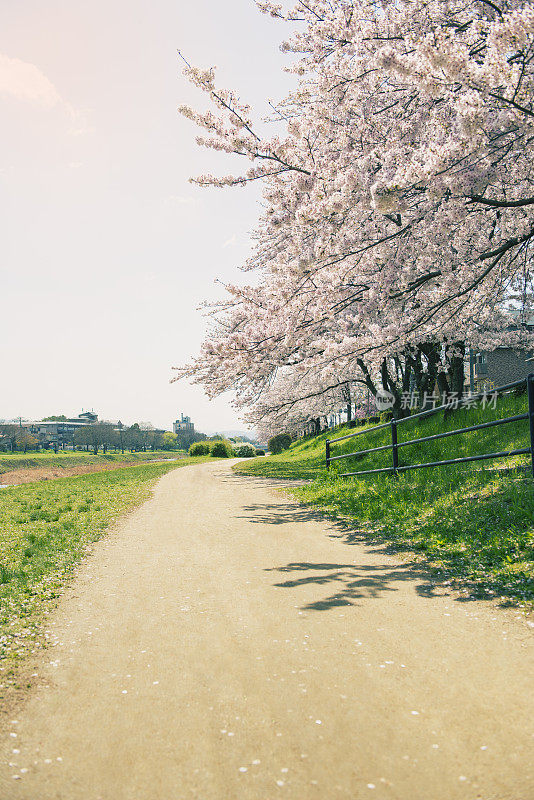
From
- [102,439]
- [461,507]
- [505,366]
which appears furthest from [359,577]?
[102,439]

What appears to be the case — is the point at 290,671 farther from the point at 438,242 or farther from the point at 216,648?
the point at 438,242

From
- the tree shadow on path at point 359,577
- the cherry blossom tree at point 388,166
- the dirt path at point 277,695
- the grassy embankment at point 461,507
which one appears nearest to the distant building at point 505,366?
the grassy embankment at point 461,507

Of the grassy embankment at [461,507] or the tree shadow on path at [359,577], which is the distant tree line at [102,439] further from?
the tree shadow on path at [359,577]

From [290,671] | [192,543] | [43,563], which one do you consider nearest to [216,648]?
[290,671]

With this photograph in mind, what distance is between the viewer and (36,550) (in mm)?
6793

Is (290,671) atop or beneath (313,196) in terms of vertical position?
beneath

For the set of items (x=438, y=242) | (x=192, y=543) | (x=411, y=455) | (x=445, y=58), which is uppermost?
(x=445, y=58)

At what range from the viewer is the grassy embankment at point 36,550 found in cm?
401

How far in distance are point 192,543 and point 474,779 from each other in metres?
5.56

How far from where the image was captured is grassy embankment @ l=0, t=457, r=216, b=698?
4.01 meters

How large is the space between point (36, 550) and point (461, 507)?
5856mm

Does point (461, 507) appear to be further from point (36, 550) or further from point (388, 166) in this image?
point (36, 550)

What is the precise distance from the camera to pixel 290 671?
3203mm

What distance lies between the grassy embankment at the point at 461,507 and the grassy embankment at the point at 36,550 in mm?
3890
